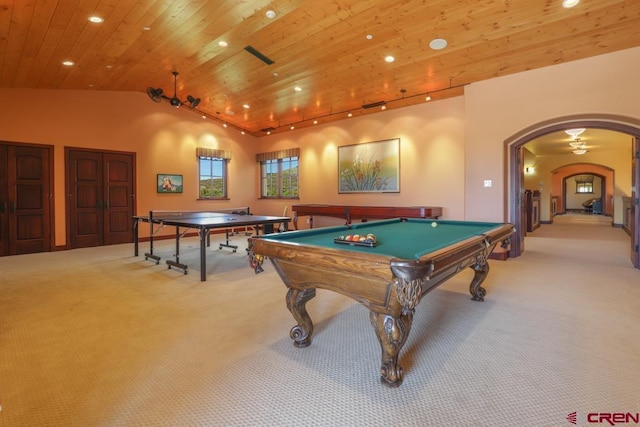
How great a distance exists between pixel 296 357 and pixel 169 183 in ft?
23.8

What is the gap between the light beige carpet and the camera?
168 cm

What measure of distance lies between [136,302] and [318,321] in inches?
79.3

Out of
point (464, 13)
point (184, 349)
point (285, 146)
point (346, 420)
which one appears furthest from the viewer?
point (285, 146)

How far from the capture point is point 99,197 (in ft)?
23.5

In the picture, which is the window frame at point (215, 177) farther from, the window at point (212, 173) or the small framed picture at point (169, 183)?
the small framed picture at point (169, 183)

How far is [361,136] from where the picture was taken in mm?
7770

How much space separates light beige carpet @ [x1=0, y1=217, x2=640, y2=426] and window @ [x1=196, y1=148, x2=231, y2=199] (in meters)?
5.21

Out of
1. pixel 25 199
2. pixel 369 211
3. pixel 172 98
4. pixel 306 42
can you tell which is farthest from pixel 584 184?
pixel 25 199

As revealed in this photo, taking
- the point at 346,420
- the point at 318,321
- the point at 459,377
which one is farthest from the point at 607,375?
the point at 318,321

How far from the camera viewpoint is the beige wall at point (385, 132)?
480 centimetres

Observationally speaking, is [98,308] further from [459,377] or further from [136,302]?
[459,377]

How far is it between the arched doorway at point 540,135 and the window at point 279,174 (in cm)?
542

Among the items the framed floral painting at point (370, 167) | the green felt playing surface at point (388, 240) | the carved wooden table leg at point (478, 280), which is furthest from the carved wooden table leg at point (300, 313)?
the framed floral painting at point (370, 167)

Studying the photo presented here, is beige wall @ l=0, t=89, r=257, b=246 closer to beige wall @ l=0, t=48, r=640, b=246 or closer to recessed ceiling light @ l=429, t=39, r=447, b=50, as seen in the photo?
beige wall @ l=0, t=48, r=640, b=246
